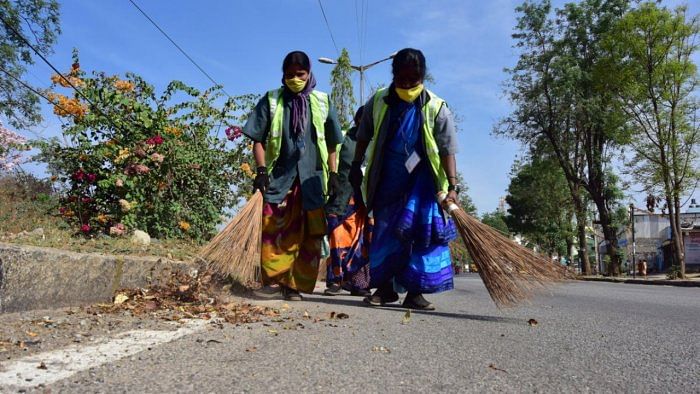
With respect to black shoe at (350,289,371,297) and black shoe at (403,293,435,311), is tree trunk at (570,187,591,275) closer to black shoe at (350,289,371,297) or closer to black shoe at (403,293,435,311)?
black shoe at (350,289,371,297)

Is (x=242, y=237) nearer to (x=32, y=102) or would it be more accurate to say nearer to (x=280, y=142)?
(x=280, y=142)

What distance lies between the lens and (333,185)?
5148 mm

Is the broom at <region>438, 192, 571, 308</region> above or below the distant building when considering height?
below

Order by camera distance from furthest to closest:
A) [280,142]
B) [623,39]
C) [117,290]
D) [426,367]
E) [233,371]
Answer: [623,39] < [280,142] < [117,290] < [426,367] < [233,371]

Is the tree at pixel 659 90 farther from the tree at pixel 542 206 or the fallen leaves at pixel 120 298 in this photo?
the fallen leaves at pixel 120 298

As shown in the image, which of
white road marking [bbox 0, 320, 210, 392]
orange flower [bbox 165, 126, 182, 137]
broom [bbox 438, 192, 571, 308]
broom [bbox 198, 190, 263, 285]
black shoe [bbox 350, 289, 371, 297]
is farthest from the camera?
orange flower [bbox 165, 126, 182, 137]

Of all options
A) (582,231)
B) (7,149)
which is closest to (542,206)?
(582,231)

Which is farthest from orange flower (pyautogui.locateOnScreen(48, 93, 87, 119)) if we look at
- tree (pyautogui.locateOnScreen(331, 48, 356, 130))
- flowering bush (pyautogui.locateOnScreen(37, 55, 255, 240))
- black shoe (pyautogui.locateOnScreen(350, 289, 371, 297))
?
tree (pyautogui.locateOnScreen(331, 48, 356, 130))

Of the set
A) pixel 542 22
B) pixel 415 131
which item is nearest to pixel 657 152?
pixel 542 22

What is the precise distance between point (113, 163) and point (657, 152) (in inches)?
818

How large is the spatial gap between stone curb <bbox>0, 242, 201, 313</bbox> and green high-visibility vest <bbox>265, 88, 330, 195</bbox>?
4.43 ft

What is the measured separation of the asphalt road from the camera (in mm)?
1993

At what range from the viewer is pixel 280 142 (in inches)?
194

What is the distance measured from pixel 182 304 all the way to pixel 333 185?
5.97 feet
